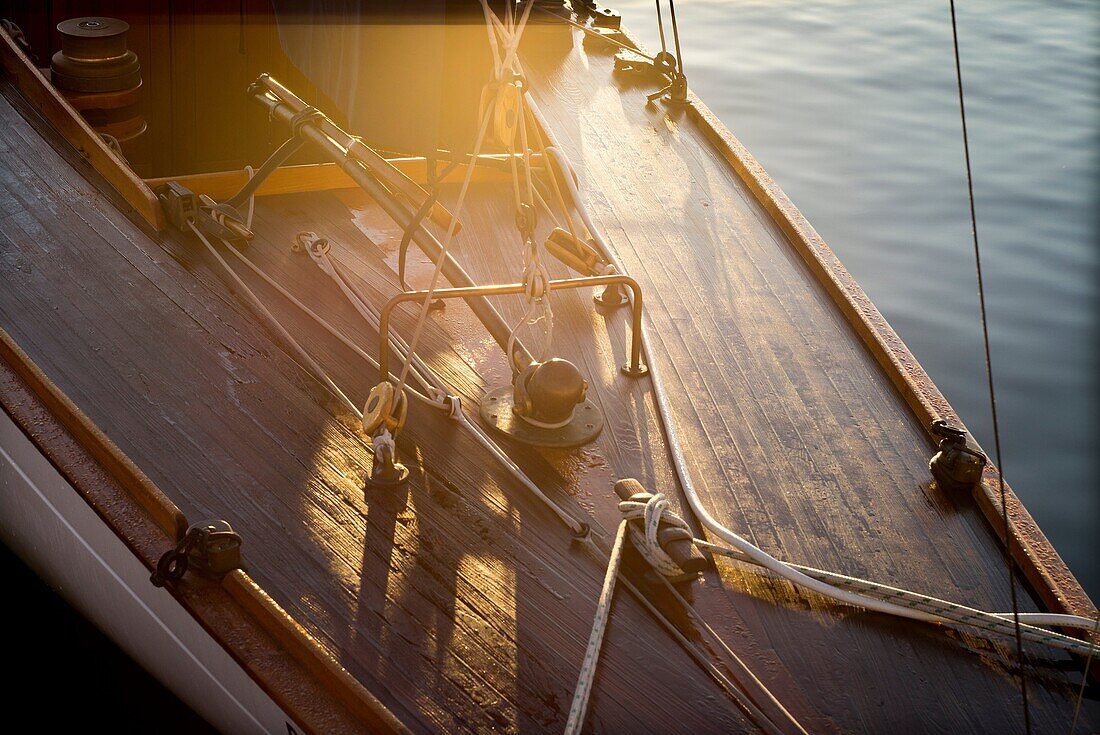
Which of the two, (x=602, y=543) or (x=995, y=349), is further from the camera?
(x=995, y=349)

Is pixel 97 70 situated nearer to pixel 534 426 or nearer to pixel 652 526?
pixel 534 426

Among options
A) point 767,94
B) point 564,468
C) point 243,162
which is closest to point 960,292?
point 767,94

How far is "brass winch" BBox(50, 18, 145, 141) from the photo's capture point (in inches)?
111

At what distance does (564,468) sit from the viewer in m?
1.85

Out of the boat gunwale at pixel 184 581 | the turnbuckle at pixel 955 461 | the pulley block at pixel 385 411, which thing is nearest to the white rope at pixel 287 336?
the pulley block at pixel 385 411

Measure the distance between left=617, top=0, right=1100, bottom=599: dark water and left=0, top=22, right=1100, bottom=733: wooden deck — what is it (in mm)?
1733

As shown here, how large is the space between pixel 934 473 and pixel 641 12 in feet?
19.5

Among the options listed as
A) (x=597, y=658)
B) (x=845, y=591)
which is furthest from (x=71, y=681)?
(x=845, y=591)

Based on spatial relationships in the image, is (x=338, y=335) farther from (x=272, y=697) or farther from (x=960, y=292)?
(x=960, y=292)

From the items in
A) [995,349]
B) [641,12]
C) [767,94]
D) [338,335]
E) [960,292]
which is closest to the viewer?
[338,335]

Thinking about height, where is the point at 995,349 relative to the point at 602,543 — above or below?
below

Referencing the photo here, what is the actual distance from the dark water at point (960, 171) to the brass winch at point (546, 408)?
2106mm

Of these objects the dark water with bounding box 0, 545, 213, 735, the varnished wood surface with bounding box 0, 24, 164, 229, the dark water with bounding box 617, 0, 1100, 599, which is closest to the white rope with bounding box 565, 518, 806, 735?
the dark water with bounding box 0, 545, 213, 735

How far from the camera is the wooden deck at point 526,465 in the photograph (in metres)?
1.48
